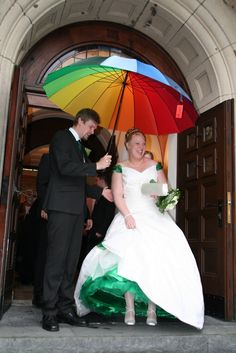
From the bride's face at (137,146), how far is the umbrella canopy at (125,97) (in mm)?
247

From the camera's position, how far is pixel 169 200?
3.82 metres

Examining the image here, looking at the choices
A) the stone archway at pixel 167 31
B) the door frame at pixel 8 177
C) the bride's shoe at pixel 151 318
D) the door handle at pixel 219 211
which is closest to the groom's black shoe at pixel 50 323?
the door frame at pixel 8 177

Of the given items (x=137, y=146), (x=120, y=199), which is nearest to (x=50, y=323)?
(x=120, y=199)

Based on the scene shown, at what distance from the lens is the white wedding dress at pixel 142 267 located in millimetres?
3504

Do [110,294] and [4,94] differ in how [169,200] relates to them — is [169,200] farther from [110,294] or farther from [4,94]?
[4,94]

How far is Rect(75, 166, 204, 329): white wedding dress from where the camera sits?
3504 mm

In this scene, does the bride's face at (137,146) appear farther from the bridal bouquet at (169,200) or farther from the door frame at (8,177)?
the door frame at (8,177)

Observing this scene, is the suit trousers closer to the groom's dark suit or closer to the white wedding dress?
the groom's dark suit

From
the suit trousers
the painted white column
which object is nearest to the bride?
the suit trousers

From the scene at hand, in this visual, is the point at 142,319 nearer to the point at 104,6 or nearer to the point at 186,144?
the point at 186,144

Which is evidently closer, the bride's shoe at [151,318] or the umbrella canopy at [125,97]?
the bride's shoe at [151,318]

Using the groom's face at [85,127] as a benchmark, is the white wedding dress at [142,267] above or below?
below

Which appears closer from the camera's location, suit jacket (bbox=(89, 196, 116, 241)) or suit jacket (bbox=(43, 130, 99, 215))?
suit jacket (bbox=(43, 130, 99, 215))

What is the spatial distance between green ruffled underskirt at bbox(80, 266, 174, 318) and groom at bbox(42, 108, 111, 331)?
0.23 metres
